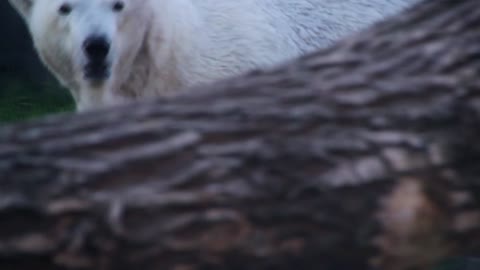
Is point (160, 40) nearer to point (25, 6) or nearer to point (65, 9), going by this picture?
point (65, 9)

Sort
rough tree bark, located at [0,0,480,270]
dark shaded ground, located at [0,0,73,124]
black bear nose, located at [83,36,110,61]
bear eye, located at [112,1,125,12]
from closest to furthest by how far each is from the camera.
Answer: rough tree bark, located at [0,0,480,270], black bear nose, located at [83,36,110,61], bear eye, located at [112,1,125,12], dark shaded ground, located at [0,0,73,124]

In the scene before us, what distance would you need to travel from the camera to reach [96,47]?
5.09 meters

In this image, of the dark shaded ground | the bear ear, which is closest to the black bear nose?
the bear ear

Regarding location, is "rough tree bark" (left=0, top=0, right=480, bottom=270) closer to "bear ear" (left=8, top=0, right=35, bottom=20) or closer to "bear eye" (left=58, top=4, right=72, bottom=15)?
"bear eye" (left=58, top=4, right=72, bottom=15)

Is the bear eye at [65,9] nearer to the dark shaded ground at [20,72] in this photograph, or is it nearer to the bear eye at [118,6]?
the bear eye at [118,6]

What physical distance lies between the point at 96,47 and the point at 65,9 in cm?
28

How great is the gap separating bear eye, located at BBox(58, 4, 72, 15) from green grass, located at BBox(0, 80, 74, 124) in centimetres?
396

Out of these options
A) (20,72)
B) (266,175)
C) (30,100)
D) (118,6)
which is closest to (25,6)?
(118,6)

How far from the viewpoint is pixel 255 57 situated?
18.2ft

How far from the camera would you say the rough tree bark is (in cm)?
222

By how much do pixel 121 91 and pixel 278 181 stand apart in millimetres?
3294

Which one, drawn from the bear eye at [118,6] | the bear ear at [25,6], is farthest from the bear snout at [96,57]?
the bear ear at [25,6]

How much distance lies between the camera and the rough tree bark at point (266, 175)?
2.22 metres

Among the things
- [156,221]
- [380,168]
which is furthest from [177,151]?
[380,168]
